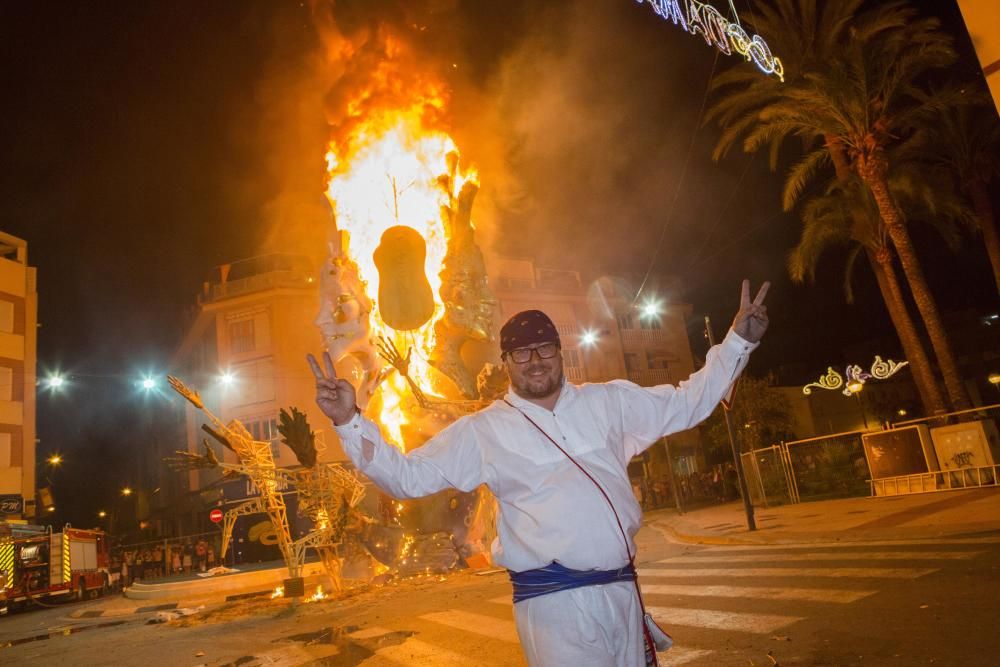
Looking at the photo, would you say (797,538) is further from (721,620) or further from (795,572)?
(721,620)

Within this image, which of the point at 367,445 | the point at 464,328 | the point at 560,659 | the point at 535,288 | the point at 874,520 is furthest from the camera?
the point at 535,288

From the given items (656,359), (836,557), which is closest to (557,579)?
(836,557)

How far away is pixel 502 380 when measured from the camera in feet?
52.6

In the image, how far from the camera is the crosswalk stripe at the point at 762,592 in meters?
6.56

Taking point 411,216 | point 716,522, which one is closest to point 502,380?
point 411,216

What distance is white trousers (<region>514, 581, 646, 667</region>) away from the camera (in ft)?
9.17

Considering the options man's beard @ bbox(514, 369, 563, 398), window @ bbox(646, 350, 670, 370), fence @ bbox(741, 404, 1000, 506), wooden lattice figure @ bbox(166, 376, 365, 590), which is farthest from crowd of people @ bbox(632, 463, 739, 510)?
man's beard @ bbox(514, 369, 563, 398)

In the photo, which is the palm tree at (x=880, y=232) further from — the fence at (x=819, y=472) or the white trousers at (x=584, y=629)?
the white trousers at (x=584, y=629)

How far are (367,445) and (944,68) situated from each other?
825 inches

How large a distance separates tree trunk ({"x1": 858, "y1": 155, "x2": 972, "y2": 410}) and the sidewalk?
4.97 meters

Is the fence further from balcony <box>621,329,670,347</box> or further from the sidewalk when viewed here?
balcony <box>621,329,670,347</box>

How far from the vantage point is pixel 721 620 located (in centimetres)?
638

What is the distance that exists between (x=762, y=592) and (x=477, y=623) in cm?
342

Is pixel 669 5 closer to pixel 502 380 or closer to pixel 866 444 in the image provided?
pixel 502 380
